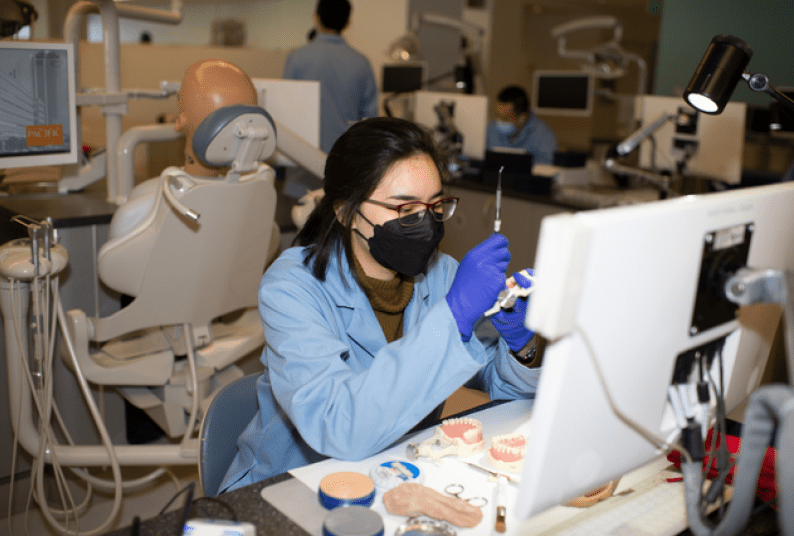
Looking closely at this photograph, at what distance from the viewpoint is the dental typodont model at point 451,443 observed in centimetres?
109

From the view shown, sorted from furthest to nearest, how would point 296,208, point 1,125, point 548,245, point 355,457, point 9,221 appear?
point 296,208, point 9,221, point 1,125, point 355,457, point 548,245

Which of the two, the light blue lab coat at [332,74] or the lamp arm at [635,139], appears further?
the light blue lab coat at [332,74]

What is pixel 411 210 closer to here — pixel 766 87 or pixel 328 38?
pixel 766 87

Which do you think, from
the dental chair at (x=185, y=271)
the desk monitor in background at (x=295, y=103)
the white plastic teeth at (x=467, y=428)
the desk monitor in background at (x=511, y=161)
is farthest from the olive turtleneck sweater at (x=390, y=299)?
the desk monitor in background at (x=511, y=161)

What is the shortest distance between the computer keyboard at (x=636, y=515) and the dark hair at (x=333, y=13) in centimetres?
321

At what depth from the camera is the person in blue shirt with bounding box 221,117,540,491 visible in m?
1.05

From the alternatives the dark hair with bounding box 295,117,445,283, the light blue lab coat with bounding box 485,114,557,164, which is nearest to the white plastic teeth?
the dark hair with bounding box 295,117,445,283

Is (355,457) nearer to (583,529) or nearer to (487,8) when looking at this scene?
(583,529)

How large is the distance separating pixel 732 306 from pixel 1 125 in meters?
2.01

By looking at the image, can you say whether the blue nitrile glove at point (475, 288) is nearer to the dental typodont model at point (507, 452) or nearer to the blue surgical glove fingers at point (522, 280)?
the blue surgical glove fingers at point (522, 280)

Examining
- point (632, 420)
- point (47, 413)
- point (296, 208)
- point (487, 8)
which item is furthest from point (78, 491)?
point (487, 8)

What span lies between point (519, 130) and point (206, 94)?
10.1 feet

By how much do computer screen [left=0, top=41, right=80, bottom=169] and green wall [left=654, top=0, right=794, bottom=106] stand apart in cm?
355

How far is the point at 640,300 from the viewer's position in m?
0.70
